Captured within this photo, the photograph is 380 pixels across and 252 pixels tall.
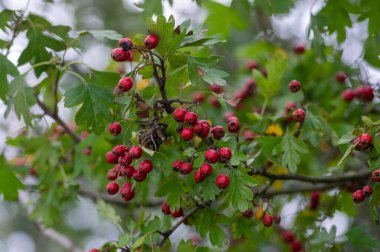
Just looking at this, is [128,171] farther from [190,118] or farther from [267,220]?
[267,220]

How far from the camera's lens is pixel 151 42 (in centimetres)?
185

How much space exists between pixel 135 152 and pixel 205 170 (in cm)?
28

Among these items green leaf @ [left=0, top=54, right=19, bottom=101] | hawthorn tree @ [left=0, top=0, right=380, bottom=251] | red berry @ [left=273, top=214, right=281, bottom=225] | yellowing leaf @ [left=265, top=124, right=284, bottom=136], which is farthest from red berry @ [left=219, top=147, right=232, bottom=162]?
green leaf @ [left=0, top=54, right=19, bottom=101]

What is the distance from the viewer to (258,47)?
3977 mm

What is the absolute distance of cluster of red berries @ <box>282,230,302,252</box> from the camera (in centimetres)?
323

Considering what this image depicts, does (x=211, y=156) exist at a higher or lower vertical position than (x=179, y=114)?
lower

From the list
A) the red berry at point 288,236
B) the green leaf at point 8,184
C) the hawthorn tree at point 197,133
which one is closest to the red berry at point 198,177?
the hawthorn tree at point 197,133

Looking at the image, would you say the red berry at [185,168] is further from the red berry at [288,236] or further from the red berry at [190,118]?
the red berry at [288,236]

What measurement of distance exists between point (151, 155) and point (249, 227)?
2.67 feet

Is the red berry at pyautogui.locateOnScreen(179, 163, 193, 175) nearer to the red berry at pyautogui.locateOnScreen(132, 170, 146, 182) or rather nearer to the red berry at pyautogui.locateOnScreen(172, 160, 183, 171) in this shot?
the red berry at pyautogui.locateOnScreen(172, 160, 183, 171)

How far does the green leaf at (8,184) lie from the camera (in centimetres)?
261

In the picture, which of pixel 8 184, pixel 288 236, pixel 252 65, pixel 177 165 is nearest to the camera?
pixel 177 165

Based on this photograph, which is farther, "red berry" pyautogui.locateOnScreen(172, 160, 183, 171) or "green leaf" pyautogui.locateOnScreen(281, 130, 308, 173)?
"green leaf" pyautogui.locateOnScreen(281, 130, 308, 173)

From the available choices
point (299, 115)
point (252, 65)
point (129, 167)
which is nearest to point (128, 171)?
point (129, 167)
